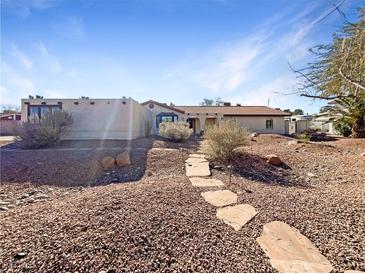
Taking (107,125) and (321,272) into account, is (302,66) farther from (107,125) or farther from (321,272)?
(107,125)

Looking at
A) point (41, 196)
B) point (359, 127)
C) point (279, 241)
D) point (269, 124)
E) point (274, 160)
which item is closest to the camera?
point (279, 241)

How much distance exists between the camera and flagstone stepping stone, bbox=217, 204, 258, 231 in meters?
3.35

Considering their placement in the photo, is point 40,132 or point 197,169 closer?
point 197,169

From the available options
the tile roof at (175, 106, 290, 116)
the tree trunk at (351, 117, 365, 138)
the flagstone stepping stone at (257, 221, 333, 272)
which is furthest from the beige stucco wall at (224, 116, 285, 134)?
the flagstone stepping stone at (257, 221, 333, 272)

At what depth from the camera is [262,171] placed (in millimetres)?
7469

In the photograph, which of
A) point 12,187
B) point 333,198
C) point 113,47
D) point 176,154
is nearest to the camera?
point 333,198

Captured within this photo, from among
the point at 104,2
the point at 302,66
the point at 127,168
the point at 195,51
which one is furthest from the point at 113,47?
the point at 302,66

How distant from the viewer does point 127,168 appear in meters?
8.29

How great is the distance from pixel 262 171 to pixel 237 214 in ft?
13.5

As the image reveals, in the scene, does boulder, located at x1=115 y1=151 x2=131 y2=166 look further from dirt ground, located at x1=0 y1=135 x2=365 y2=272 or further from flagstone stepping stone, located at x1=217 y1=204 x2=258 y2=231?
flagstone stepping stone, located at x1=217 y1=204 x2=258 y2=231

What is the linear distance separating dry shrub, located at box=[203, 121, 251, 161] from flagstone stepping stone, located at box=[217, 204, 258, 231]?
423 cm

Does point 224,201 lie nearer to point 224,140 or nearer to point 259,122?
point 224,140

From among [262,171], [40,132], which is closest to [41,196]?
[262,171]

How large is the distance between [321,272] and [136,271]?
1761 mm
